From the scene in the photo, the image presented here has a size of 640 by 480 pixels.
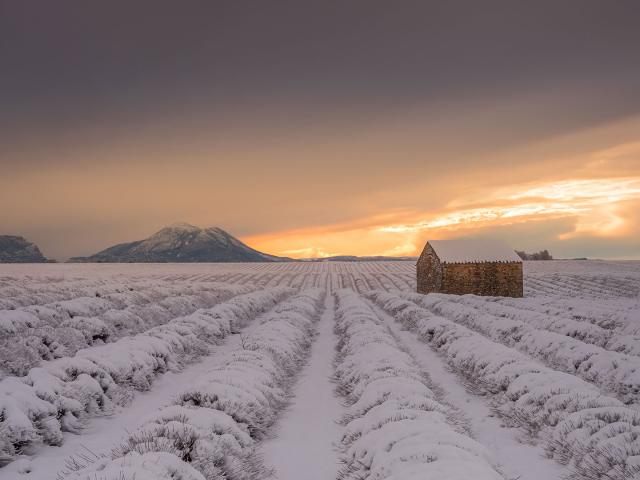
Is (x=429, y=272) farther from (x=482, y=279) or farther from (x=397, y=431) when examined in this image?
(x=397, y=431)

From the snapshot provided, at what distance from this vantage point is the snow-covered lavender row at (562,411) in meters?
6.70

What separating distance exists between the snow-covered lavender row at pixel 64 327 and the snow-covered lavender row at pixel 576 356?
15138 mm

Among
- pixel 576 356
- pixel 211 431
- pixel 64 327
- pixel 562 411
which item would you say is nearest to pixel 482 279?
pixel 576 356

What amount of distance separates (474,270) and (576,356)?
96.7ft

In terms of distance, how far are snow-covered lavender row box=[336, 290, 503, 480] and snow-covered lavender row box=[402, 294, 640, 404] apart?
4.93 m

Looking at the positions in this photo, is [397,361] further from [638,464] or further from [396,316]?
[396,316]

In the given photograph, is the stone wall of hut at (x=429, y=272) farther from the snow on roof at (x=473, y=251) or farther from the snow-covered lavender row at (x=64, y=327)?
the snow-covered lavender row at (x=64, y=327)

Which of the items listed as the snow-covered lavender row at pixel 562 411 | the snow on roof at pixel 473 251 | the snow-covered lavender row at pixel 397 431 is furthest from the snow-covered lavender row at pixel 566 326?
the snow on roof at pixel 473 251

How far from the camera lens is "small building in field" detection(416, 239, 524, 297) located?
41906mm

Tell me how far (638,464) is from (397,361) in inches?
242

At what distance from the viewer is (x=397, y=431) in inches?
275

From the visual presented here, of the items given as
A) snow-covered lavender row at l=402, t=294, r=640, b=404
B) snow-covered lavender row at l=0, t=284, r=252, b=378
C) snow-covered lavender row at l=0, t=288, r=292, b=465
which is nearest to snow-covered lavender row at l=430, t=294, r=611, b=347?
snow-covered lavender row at l=402, t=294, r=640, b=404

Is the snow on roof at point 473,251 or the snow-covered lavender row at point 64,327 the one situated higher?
the snow on roof at point 473,251

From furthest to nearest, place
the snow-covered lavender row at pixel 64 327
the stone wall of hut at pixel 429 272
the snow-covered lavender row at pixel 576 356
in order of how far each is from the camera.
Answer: the stone wall of hut at pixel 429 272 < the snow-covered lavender row at pixel 64 327 < the snow-covered lavender row at pixel 576 356
